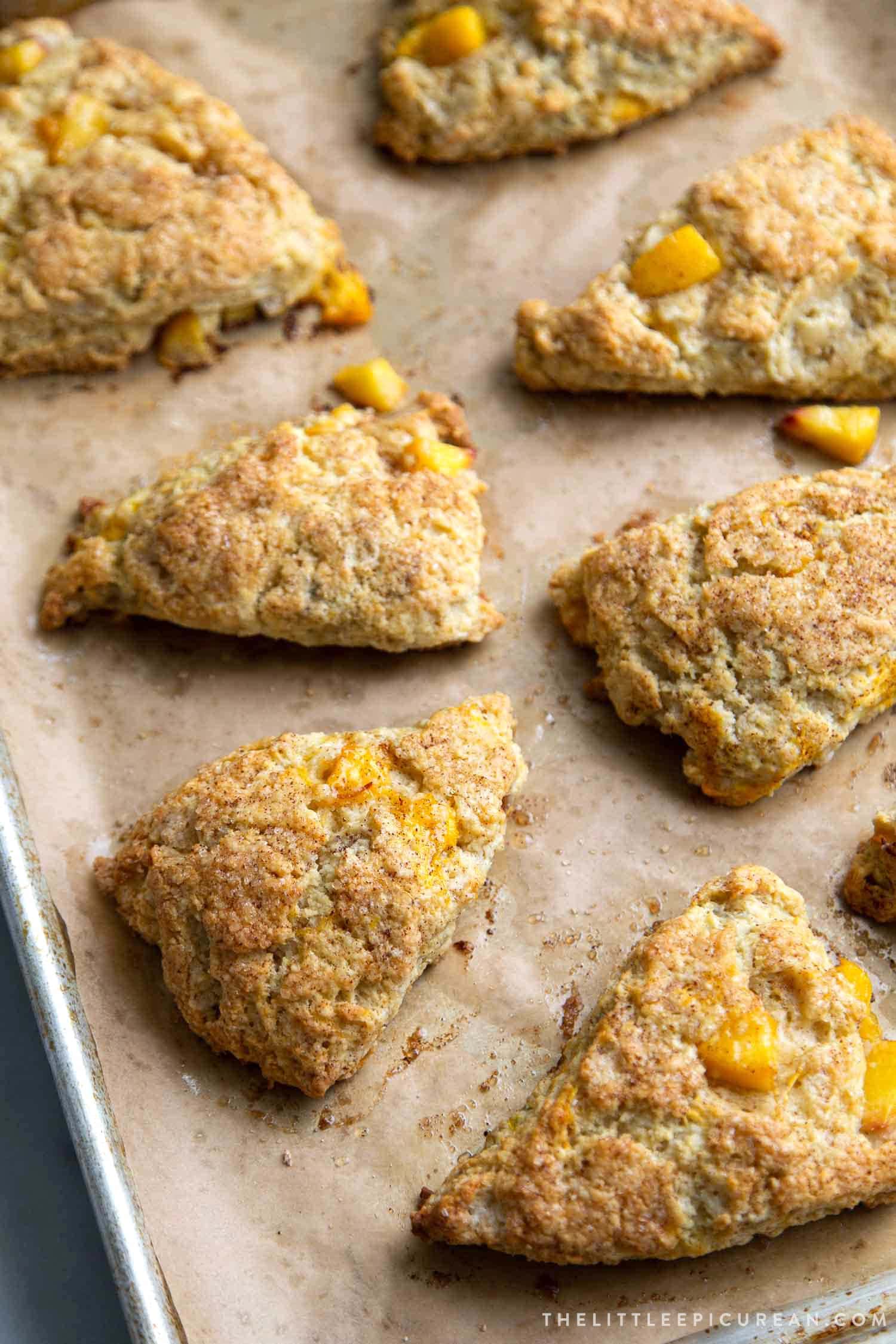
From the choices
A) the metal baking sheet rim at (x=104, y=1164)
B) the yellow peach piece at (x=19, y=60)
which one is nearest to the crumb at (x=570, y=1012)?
the metal baking sheet rim at (x=104, y=1164)

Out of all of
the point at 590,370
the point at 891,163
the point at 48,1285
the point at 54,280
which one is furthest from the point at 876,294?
the point at 48,1285

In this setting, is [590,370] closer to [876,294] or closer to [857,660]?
[876,294]

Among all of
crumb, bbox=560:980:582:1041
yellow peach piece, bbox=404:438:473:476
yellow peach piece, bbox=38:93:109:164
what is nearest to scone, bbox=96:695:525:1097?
crumb, bbox=560:980:582:1041

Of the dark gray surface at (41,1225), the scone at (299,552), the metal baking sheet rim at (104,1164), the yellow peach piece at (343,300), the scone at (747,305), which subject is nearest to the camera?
the metal baking sheet rim at (104,1164)

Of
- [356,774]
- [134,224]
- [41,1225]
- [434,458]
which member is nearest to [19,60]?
[134,224]

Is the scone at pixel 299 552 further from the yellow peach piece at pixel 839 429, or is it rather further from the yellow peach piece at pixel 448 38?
the yellow peach piece at pixel 448 38

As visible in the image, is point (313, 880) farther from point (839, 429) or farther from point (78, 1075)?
point (839, 429)

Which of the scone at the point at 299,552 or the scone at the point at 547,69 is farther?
the scone at the point at 547,69
